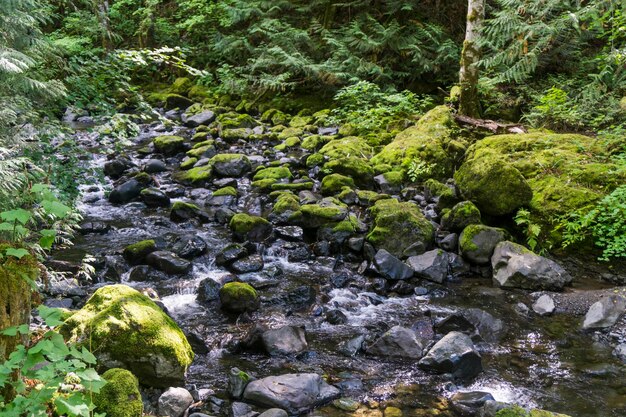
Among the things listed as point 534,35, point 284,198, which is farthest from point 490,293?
point 534,35

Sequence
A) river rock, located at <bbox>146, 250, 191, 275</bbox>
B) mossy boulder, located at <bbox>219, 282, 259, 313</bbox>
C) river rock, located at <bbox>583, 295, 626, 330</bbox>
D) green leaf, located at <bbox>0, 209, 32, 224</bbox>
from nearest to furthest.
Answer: green leaf, located at <bbox>0, 209, 32, 224</bbox> < river rock, located at <bbox>583, 295, 626, 330</bbox> < mossy boulder, located at <bbox>219, 282, 259, 313</bbox> < river rock, located at <bbox>146, 250, 191, 275</bbox>

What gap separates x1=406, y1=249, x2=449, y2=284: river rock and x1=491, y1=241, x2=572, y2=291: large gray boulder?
658 mm

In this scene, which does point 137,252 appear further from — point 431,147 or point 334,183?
point 431,147

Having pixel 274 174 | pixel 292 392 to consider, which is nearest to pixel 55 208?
pixel 292 392

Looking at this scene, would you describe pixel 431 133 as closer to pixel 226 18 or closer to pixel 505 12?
pixel 505 12

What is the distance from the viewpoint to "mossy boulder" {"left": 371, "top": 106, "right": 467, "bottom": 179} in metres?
9.20

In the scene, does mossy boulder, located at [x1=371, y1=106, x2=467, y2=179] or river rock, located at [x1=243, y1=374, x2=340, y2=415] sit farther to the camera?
mossy boulder, located at [x1=371, y1=106, x2=467, y2=179]

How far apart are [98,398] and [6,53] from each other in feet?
9.52

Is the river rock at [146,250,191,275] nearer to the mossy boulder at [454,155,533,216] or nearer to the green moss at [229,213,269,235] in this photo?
the green moss at [229,213,269,235]

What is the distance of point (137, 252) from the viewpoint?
673cm

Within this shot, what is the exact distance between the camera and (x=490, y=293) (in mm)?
6102

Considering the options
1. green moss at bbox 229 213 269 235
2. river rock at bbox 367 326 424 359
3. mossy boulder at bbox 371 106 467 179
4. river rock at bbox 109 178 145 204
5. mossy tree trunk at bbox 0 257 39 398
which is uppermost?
mossy tree trunk at bbox 0 257 39 398

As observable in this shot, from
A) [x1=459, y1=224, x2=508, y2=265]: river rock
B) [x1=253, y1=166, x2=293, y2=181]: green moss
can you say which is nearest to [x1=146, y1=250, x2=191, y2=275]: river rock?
[x1=253, y1=166, x2=293, y2=181]: green moss

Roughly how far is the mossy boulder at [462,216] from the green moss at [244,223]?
283 cm
